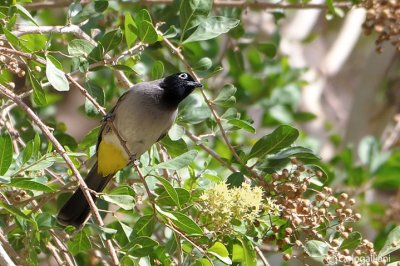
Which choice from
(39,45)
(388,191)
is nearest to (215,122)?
(39,45)

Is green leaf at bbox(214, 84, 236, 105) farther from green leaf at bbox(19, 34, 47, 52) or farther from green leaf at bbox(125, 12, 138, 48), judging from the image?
green leaf at bbox(19, 34, 47, 52)

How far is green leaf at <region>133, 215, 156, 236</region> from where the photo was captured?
2900mm

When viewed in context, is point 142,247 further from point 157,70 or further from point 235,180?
point 157,70

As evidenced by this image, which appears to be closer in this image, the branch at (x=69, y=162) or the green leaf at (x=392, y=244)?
the branch at (x=69, y=162)

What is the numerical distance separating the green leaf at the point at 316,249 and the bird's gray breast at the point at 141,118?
1.03 m

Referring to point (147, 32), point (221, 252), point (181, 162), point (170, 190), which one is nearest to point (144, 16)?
point (147, 32)

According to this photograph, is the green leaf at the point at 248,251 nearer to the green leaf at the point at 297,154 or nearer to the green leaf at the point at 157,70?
the green leaf at the point at 297,154

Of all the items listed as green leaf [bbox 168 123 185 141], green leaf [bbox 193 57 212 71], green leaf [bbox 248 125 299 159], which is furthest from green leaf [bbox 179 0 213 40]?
green leaf [bbox 248 125 299 159]

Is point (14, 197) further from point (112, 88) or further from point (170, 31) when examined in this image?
point (112, 88)

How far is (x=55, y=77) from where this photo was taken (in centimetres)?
276

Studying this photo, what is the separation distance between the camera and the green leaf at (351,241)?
293 centimetres

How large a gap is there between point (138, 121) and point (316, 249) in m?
1.18

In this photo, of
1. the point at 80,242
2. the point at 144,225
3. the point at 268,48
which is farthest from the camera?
the point at 268,48

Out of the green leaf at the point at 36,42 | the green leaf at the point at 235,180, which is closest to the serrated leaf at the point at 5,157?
the green leaf at the point at 36,42
